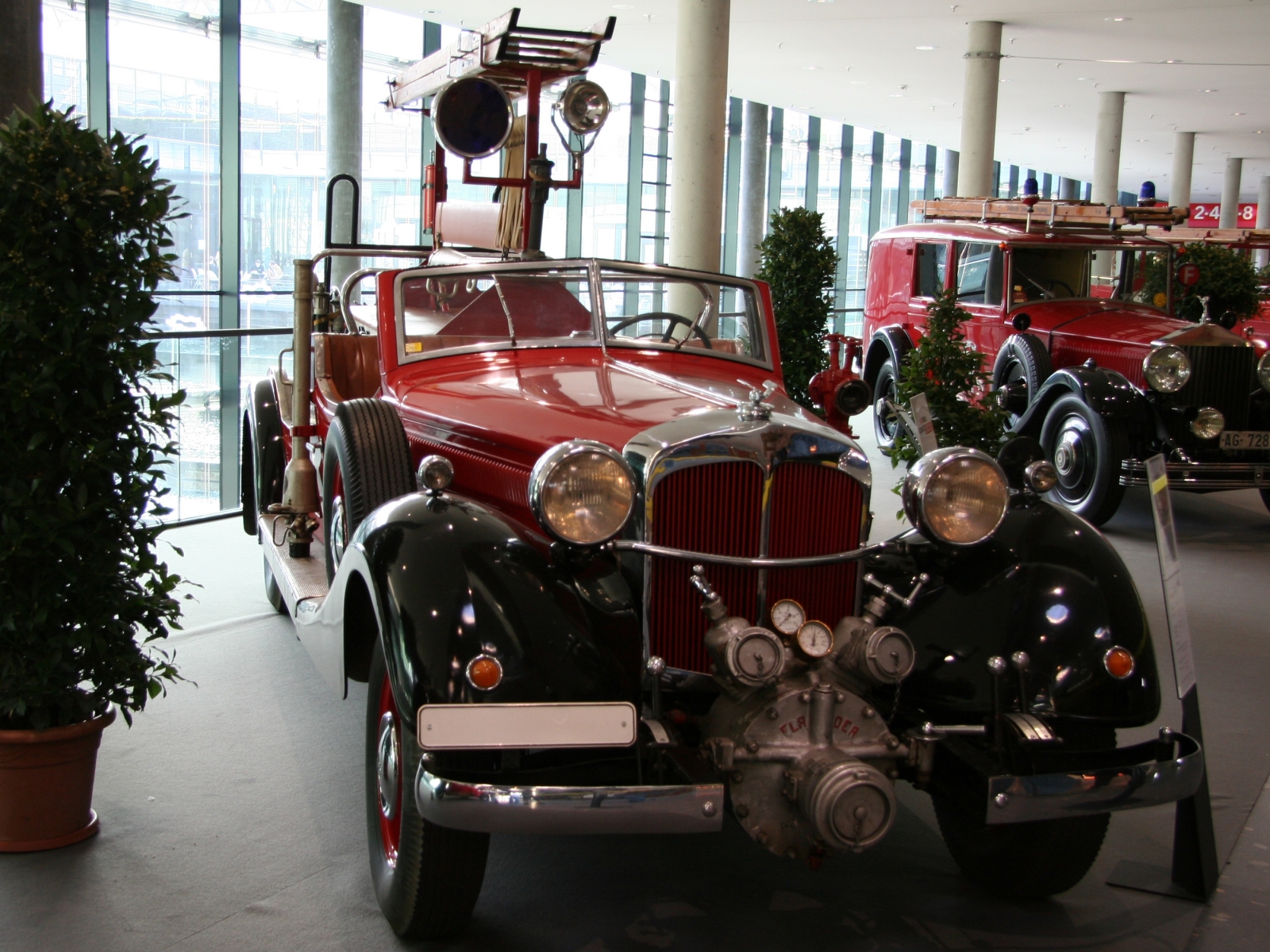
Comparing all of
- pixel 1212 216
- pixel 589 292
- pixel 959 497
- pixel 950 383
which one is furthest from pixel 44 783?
pixel 1212 216

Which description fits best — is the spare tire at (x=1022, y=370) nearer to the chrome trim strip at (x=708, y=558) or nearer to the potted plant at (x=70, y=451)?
the chrome trim strip at (x=708, y=558)

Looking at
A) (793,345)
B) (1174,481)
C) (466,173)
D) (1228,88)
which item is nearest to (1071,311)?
(1174,481)

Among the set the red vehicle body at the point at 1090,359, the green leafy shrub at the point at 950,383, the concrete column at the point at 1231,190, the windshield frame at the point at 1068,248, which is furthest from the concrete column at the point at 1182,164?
the green leafy shrub at the point at 950,383

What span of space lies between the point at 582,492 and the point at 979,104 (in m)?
13.1

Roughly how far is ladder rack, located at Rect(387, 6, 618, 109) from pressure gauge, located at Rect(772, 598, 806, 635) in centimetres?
327

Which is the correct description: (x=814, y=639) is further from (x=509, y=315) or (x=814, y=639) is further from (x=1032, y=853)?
(x=509, y=315)

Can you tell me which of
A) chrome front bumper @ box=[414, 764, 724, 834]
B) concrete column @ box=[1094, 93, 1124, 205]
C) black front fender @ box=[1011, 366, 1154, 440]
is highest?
concrete column @ box=[1094, 93, 1124, 205]

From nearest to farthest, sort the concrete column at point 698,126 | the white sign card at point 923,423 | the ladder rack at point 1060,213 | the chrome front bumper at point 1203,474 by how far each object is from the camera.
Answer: the white sign card at point 923,423 → the chrome front bumper at point 1203,474 → the ladder rack at point 1060,213 → the concrete column at point 698,126

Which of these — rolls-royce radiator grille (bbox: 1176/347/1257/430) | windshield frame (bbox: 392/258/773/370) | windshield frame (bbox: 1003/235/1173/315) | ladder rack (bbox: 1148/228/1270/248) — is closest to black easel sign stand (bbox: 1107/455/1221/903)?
windshield frame (bbox: 392/258/773/370)

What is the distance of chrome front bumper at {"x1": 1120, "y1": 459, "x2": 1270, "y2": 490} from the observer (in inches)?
259

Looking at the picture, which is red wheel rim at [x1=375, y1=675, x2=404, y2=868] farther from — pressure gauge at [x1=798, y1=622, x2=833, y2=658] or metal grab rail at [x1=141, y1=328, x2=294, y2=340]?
metal grab rail at [x1=141, y1=328, x2=294, y2=340]

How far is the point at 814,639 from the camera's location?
242cm

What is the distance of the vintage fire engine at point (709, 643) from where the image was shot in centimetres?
219

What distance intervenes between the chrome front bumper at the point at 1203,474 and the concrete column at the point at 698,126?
398cm
